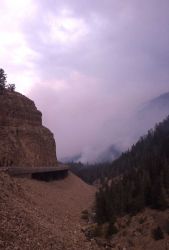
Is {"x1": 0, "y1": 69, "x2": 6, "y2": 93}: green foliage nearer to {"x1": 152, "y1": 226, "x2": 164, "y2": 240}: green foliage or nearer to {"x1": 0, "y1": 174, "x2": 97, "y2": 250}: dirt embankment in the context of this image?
{"x1": 0, "y1": 174, "x2": 97, "y2": 250}: dirt embankment

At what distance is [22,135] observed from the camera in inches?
2018

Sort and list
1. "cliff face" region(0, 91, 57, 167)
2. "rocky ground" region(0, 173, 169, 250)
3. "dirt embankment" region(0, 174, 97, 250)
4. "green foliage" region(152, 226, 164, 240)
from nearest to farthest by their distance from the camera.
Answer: "dirt embankment" region(0, 174, 97, 250) < "rocky ground" region(0, 173, 169, 250) < "green foliage" region(152, 226, 164, 240) < "cliff face" region(0, 91, 57, 167)

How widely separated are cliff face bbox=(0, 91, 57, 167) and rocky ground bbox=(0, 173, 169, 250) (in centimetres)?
940

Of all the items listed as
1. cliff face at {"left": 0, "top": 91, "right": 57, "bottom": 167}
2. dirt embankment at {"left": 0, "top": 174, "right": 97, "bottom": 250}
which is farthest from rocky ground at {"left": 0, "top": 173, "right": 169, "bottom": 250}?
cliff face at {"left": 0, "top": 91, "right": 57, "bottom": 167}

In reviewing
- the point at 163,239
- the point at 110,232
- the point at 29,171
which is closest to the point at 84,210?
the point at 29,171

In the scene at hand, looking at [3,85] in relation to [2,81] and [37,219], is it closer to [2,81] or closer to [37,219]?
[2,81]

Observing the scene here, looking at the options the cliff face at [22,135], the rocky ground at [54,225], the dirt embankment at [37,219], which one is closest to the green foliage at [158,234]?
the rocky ground at [54,225]

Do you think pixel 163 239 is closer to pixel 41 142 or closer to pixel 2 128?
pixel 2 128

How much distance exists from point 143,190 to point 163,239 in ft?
32.3

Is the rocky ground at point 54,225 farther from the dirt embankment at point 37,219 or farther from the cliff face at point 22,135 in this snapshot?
the cliff face at point 22,135

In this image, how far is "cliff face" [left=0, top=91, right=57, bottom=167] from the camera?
4778 centimetres

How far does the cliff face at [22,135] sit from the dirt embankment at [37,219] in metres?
7.35

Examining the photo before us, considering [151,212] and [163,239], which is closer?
[163,239]

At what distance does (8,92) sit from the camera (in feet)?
180
